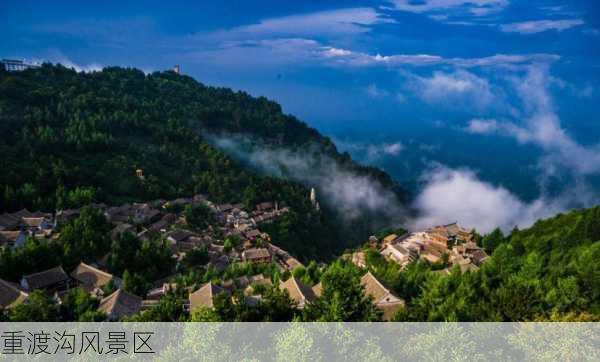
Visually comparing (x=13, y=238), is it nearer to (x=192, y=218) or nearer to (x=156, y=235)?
(x=156, y=235)

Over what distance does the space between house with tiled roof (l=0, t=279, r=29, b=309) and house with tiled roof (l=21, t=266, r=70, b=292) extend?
138 cm

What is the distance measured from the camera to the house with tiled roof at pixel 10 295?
20.2m

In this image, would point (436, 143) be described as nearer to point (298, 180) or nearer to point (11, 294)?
point (298, 180)

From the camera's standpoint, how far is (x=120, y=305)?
20.2 metres

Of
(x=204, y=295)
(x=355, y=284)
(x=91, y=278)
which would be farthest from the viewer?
(x=91, y=278)

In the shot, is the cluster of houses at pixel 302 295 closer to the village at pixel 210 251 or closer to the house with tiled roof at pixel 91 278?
the village at pixel 210 251

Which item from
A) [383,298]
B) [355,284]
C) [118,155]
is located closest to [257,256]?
[383,298]

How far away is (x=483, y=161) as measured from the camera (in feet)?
457

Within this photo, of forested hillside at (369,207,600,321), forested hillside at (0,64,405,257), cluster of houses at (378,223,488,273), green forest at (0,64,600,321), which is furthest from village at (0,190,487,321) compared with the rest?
forested hillside at (0,64,405,257)

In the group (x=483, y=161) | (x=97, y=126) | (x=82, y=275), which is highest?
(x=97, y=126)

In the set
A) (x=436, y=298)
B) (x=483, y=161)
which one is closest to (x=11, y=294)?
(x=436, y=298)

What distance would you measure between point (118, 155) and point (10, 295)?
110 feet

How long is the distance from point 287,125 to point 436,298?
81.4 m

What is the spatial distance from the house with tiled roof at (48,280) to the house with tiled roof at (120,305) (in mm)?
4341
